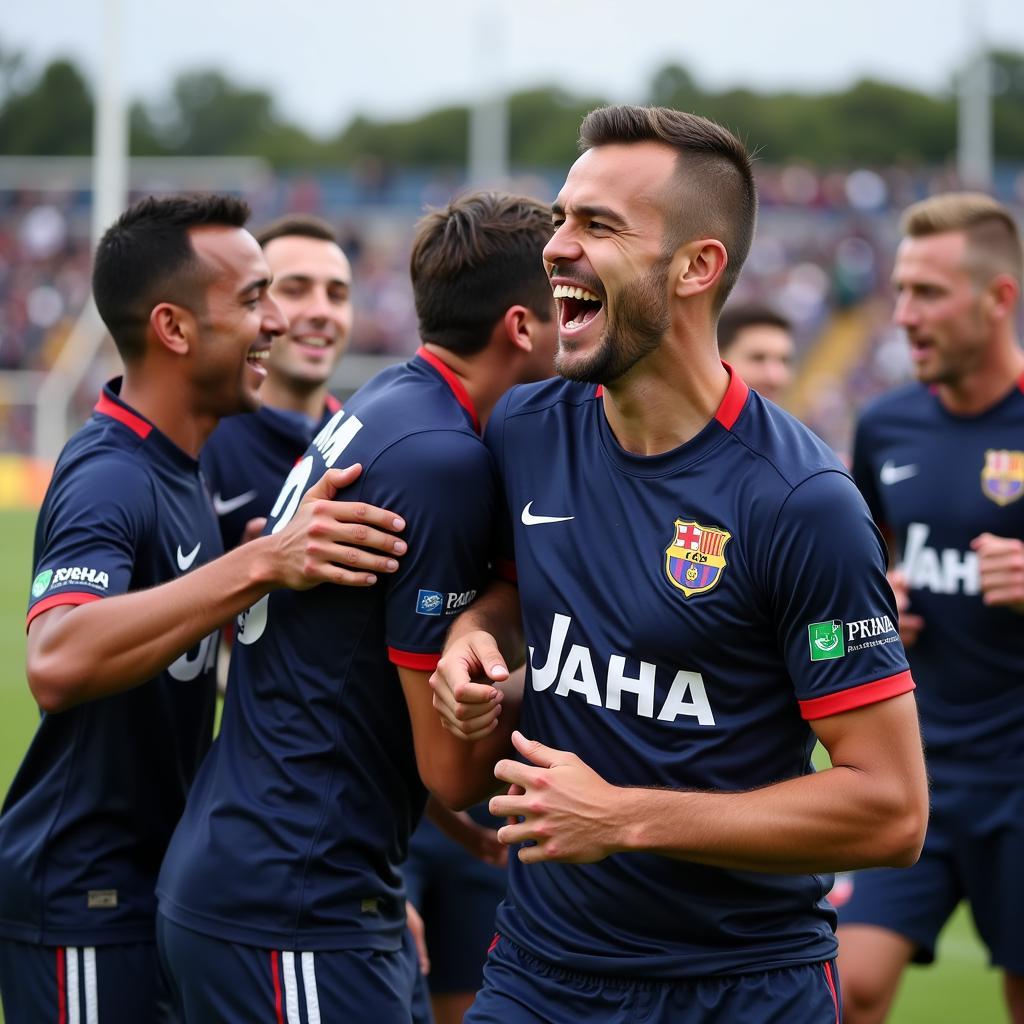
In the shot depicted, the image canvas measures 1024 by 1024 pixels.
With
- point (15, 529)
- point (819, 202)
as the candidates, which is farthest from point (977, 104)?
point (15, 529)

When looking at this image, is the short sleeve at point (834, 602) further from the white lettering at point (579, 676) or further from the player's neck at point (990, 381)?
the player's neck at point (990, 381)

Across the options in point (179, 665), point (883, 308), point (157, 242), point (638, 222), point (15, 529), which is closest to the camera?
point (638, 222)

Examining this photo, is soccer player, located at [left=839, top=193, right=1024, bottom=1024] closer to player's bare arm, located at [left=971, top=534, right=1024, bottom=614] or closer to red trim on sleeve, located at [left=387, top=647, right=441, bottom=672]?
player's bare arm, located at [left=971, top=534, right=1024, bottom=614]

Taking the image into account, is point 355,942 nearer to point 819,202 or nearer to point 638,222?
point 638,222

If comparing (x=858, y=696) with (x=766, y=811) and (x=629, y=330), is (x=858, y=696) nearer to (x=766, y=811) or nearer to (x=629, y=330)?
(x=766, y=811)

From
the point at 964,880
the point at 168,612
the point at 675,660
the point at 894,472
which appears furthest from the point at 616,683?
the point at 894,472

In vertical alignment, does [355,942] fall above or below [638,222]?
below

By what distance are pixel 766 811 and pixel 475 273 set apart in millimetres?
1485

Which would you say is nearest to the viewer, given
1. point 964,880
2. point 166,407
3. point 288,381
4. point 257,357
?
point 166,407

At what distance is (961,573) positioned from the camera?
206 inches

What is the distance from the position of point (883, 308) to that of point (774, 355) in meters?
22.9

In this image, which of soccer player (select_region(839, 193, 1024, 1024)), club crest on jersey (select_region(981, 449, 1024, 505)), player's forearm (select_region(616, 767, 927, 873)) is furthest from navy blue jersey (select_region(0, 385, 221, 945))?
club crest on jersey (select_region(981, 449, 1024, 505))

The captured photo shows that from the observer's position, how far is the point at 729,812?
9.27 ft

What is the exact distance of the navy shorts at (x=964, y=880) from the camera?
16.6ft
